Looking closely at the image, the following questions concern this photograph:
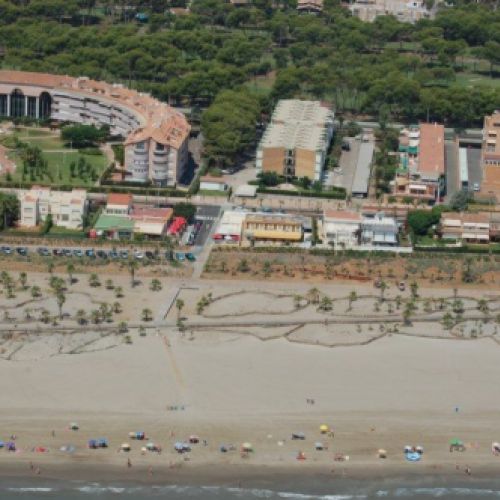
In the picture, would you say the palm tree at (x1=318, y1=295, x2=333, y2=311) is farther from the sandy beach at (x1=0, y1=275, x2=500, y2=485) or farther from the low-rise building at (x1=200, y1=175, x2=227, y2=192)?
the low-rise building at (x1=200, y1=175, x2=227, y2=192)

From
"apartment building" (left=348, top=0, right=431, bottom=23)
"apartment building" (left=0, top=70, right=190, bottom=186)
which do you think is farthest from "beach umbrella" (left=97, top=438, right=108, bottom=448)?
"apartment building" (left=348, top=0, right=431, bottom=23)

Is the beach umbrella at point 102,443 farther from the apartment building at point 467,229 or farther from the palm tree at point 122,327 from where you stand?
the apartment building at point 467,229

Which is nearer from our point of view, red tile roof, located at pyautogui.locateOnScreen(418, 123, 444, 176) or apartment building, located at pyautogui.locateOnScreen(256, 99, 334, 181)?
red tile roof, located at pyautogui.locateOnScreen(418, 123, 444, 176)

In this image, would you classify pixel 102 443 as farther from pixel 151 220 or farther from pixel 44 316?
pixel 151 220

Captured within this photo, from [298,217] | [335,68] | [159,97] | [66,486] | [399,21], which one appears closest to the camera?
[66,486]

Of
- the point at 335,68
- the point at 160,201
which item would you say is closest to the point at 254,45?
the point at 335,68

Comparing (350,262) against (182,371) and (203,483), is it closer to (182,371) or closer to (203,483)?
(182,371)

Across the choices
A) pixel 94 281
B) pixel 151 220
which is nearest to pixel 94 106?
pixel 151 220
